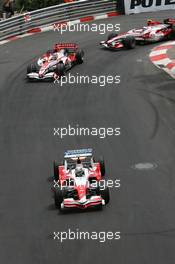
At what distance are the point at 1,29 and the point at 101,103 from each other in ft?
39.8

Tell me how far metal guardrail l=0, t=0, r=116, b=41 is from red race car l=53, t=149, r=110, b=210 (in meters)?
17.4

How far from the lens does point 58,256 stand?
11609 millimetres

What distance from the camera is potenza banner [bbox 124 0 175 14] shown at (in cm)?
3507

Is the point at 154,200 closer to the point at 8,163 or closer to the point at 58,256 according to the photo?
the point at 58,256

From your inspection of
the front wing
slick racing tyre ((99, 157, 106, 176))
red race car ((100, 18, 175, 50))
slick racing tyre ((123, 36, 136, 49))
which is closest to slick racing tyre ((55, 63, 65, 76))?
red race car ((100, 18, 175, 50))

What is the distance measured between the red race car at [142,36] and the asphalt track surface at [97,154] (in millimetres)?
406

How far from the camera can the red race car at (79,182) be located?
13391 mm

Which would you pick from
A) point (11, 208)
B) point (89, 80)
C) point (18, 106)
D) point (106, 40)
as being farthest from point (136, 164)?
point (106, 40)

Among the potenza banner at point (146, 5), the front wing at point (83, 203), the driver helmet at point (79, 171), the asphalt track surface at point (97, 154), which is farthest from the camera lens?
the potenza banner at point (146, 5)

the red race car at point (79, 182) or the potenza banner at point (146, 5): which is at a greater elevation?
the red race car at point (79, 182)

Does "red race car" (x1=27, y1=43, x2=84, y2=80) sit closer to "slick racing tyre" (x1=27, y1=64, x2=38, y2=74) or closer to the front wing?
"slick racing tyre" (x1=27, y1=64, x2=38, y2=74)

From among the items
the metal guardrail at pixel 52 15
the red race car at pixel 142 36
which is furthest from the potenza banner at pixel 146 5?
the red race car at pixel 142 36

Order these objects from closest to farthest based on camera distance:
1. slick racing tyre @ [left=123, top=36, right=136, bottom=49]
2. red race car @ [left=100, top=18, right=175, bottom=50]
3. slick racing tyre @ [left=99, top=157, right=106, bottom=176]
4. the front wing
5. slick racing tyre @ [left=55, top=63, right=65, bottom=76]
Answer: the front wing < slick racing tyre @ [left=99, top=157, right=106, bottom=176] < slick racing tyre @ [left=55, top=63, right=65, bottom=76] < slick racing tyre @ [left=123, top=36, right=136, bottom=49] < red race car @ [left=100, top=18, right=175, bottom=50]

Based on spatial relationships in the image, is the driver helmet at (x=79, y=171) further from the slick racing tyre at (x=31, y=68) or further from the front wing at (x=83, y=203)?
the slick racing tyre at (x=31, y=68)
